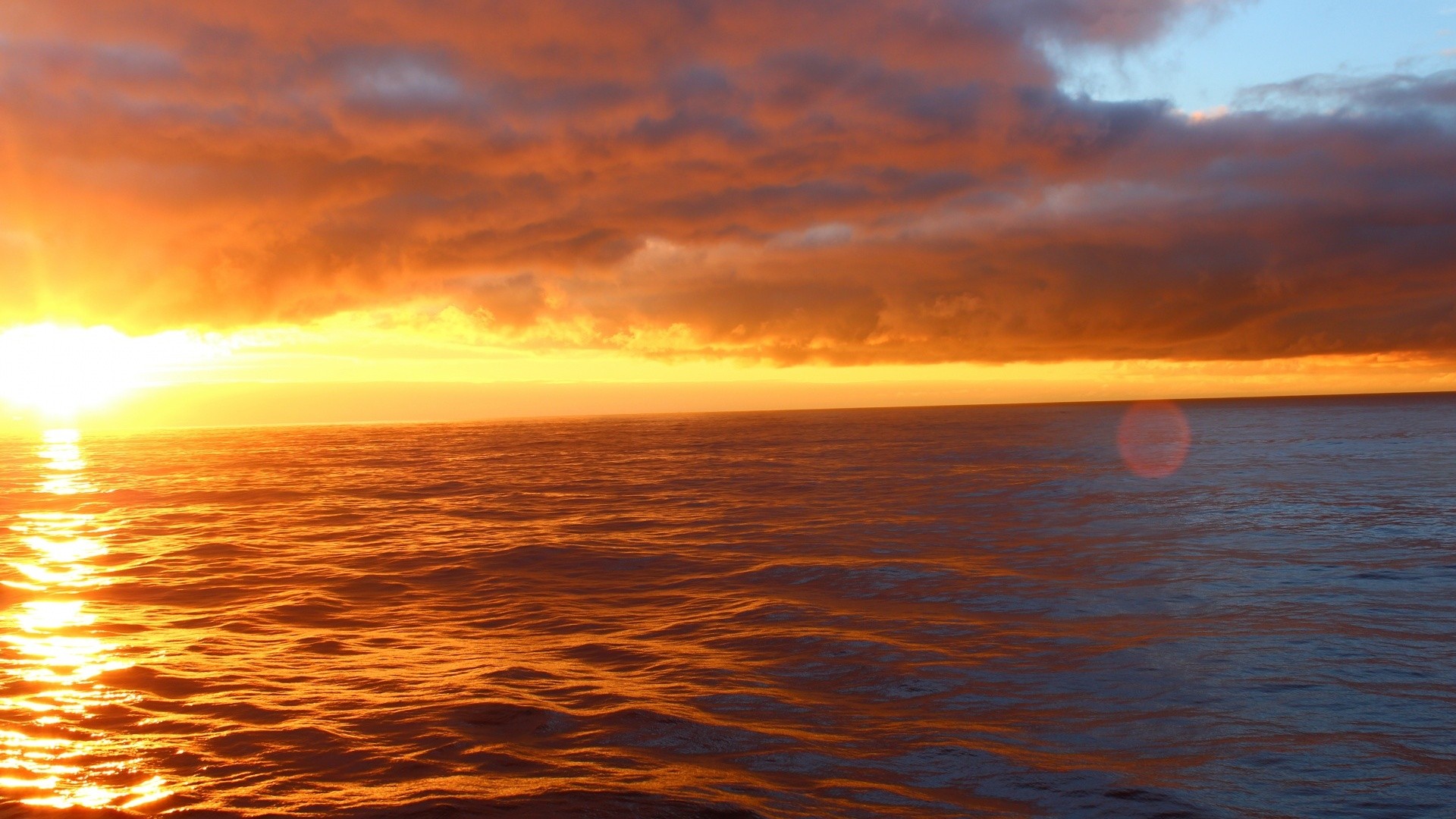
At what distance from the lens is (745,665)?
486 inches

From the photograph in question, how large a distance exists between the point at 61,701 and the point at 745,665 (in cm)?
859

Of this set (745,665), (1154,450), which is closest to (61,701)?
(745,665)

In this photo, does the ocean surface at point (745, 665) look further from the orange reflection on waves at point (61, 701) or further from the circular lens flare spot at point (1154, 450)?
the circular lens flare spot at point (1154, 450)

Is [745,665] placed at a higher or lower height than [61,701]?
lower

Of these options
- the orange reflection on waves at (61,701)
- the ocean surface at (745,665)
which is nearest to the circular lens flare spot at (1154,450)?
the ocean surface at (745,665)

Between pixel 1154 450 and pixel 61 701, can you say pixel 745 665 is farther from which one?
pixel 1154 450

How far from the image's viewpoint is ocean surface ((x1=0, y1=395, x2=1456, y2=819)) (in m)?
8.13

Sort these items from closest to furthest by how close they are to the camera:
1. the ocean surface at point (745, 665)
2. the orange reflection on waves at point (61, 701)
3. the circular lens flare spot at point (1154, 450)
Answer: the orange reflection on waves at point (61, 701), the ocean surface at point (745, 665), the circular lens flare spot at point (1154, 450)

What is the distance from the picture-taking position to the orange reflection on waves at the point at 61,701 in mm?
7984

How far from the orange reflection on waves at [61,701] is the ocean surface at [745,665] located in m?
0.06

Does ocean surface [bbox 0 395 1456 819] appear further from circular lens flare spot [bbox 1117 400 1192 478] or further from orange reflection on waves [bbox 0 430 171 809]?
circular lens flare spot [bbox 1117 400 1192 478]

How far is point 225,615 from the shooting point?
635 inches

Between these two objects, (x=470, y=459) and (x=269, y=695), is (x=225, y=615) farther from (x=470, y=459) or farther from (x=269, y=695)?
(x=470, y=459)

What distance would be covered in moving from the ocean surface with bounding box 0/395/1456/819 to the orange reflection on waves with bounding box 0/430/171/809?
6 centimetres
